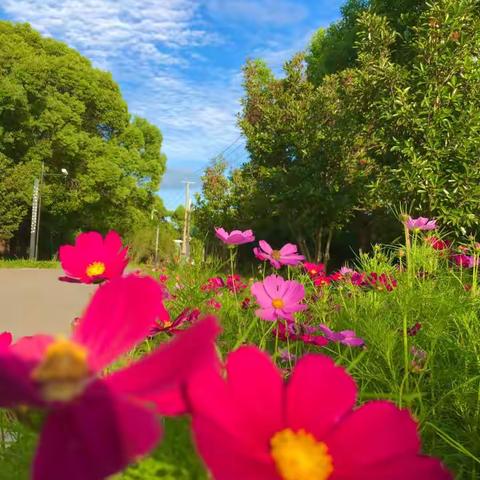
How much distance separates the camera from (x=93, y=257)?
0.85 meters

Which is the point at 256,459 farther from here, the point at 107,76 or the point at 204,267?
the point at 107,76

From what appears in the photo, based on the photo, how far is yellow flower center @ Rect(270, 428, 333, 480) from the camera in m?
0.35

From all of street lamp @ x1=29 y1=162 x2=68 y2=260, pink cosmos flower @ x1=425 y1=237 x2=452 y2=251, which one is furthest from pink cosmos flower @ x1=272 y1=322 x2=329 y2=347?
street lamp @ x1=29 y1=162 x2=68 y2=260

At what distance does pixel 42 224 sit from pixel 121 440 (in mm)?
30827

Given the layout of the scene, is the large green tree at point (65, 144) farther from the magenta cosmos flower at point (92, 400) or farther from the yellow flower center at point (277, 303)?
the magenta cosmos flower at point (92, 400)

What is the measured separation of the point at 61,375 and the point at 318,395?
187 millimetres

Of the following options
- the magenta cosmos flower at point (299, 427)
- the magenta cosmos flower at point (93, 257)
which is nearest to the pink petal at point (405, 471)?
the magenta cosmos flower at point (299, 427)

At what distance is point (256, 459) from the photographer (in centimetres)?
34

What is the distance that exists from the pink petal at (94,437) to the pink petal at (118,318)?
62 millimetres

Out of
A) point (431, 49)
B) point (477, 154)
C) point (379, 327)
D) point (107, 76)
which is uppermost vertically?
point (107, 76)

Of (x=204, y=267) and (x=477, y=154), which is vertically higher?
(x=477, y=154)

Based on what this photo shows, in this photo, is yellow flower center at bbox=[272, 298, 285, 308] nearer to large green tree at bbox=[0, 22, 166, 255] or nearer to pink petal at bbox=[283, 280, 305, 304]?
pink petal at bbox=[283, 280, 305, 304]

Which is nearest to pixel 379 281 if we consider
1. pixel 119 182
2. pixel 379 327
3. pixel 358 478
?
pixel 379 327

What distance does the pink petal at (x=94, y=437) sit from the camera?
0.24m
